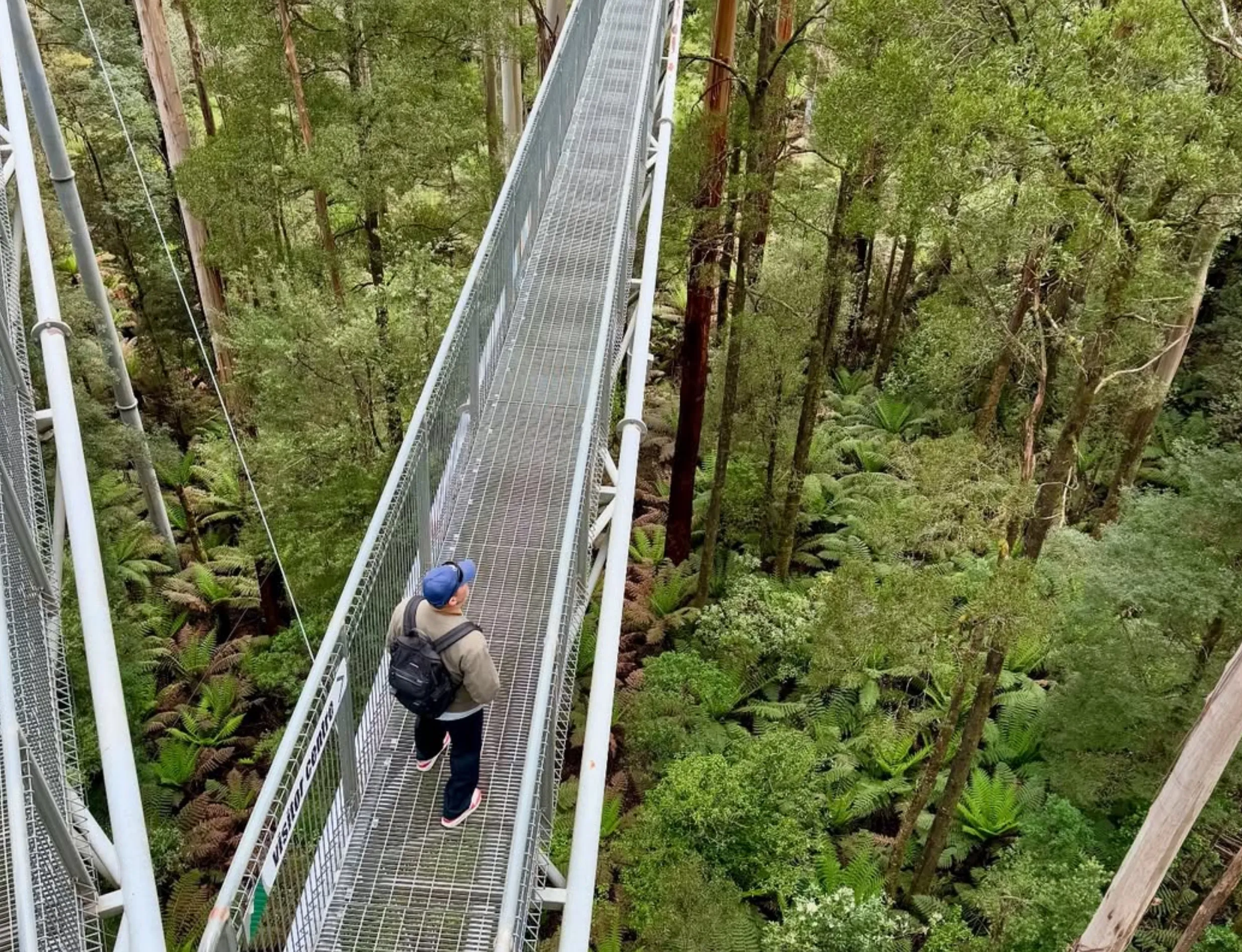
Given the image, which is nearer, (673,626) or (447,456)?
(447,456)

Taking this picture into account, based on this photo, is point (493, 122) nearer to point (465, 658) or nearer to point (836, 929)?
point (836, 929)

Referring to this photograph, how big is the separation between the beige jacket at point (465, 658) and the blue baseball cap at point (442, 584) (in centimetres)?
8

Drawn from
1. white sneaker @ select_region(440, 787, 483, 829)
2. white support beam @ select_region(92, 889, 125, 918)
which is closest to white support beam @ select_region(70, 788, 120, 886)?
white support beam @ select_region(92, 889, 125, 918)

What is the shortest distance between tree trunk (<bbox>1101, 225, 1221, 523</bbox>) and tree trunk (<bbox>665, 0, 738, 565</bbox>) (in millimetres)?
4805

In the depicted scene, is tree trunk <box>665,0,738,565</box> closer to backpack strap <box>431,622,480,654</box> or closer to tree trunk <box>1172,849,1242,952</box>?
tree trunk <box>1172,849,1242,952</box>

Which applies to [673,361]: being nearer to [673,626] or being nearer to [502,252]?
[673,626]

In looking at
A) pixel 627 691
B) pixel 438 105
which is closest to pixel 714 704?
pixel 627 691

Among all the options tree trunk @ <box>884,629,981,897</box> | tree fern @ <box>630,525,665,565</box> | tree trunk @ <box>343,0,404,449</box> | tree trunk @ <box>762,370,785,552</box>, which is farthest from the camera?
tree fern @ <box>630,525,665,565</box>

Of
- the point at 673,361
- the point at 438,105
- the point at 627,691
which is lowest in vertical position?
the point at 627,691

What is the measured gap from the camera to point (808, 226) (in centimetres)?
1130

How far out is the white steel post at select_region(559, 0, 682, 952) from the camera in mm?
3768

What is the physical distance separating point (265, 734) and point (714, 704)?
5.54 metres

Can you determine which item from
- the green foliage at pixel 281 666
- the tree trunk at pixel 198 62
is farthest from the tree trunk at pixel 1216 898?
the tree trunk at pixel 198 62

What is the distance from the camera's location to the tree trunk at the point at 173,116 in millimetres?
12359
